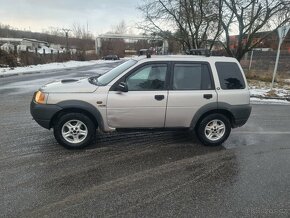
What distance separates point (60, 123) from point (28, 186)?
155cm

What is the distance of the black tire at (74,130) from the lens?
5449mm

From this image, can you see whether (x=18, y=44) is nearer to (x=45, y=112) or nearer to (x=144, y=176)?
(x=45, y=112)

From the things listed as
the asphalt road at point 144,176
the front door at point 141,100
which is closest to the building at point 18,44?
the asphalt road at point 144,176

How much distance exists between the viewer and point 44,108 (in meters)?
5.36

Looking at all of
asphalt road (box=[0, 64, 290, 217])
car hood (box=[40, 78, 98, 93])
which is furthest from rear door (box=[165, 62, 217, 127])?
car hood (box=[40, 78, 98, 93])

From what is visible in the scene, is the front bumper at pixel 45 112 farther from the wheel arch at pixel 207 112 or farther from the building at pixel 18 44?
the building at pixel 18 44

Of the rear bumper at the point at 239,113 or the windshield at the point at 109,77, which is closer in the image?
the windshield at the point at 109,77

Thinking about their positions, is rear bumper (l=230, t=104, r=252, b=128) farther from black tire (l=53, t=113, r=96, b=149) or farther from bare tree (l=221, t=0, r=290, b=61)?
bare tree (l=221, t=0, r=290, b=61)

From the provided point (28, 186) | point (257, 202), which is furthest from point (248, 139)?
point (28, 186)

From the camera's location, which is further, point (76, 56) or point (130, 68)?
point (76, 56)

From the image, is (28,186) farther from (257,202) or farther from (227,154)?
(227,154)

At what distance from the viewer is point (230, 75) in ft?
19.4

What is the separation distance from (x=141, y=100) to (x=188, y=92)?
929mm

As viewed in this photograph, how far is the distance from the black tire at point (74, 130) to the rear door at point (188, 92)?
1493 millimetres
